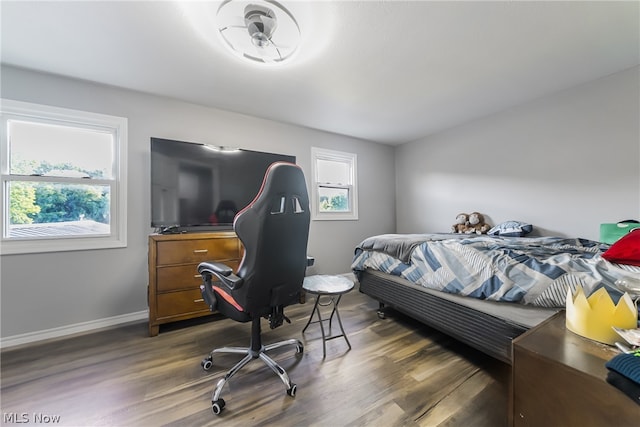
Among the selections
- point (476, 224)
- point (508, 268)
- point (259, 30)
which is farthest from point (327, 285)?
point (476, 224)

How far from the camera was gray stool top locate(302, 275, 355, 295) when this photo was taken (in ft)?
5.50

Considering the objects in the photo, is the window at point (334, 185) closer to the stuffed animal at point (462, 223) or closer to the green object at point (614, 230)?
the stuffed animal at point (462, 223)

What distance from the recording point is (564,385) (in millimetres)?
715

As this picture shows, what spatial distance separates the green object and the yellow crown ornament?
1706mm

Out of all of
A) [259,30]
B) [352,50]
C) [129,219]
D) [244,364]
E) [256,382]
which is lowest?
[256,382]

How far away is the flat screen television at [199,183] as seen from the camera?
2246mm

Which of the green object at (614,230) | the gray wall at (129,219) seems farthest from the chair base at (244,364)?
the green object at (614,230)

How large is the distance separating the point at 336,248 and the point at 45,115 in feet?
11.2

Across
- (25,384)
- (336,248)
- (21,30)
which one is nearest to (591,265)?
(336,248)

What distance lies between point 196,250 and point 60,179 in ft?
4.41

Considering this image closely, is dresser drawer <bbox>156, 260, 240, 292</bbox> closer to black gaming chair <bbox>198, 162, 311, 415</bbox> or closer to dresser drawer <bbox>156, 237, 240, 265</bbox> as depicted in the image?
dresser drawer <bbox>156, 237, 240, 265</bbox>

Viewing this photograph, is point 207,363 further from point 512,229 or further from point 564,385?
point 512,229

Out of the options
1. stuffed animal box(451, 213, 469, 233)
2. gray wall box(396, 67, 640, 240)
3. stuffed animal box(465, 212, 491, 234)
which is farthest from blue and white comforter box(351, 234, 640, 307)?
stuffed animal box(451, 213, 469, 233)

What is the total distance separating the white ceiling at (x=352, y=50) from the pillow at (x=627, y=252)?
145 cm
